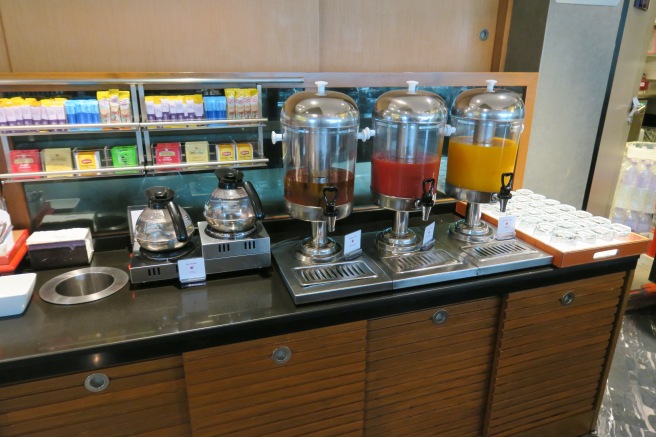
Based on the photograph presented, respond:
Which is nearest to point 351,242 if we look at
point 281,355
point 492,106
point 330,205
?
point 330,205

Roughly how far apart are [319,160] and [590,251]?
104 cm

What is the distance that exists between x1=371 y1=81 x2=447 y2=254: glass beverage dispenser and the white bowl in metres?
1.15

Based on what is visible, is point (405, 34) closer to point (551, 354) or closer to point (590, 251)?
point (590, 251)

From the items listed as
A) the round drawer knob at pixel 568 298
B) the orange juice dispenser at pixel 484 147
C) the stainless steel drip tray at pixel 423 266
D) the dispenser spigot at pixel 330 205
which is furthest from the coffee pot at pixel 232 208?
the round drawer knob at pixel 568 298

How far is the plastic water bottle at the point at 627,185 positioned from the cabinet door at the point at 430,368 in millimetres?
2723

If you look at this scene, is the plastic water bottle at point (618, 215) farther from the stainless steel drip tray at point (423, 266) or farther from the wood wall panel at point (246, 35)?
the stainless steel drip tray at point (423, 266)

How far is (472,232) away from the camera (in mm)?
1789

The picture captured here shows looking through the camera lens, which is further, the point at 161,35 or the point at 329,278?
the point at 161,35

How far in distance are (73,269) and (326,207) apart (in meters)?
0.91

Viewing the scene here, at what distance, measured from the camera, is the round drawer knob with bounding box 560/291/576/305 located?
1.67m

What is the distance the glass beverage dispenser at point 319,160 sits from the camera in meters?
1.42

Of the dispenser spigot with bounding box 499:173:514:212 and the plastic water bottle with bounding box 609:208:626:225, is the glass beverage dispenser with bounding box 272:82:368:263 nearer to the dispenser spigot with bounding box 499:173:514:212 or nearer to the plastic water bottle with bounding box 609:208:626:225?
the dispenser spigot with bounding box 499:173:514:212

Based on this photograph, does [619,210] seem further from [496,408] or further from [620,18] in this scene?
[496,408]

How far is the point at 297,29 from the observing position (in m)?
1.75
